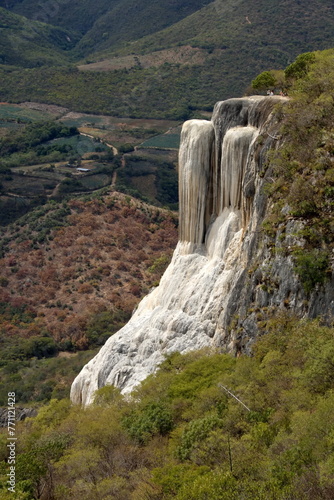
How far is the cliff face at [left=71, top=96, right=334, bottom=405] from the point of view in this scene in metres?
19.8

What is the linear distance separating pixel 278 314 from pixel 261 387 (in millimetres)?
2011

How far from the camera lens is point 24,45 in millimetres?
177250

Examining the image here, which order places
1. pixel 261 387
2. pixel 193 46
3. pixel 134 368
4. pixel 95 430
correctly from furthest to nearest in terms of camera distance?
1. pixel 193 46
2. pixel 134 368
3. pixel 95 430
4. pixel 261 387

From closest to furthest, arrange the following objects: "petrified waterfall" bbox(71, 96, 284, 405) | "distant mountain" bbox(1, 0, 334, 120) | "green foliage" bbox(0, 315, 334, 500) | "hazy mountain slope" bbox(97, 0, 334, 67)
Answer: "green foliage" bbox(0, 315, 334, 500)
"petrified waterfall" bbox(71, 96, 284, 405)
"distant mountain" bbox(1, 0, 334, 120)
"hazy mountain slope" bbox(97, 0, 334, 67)

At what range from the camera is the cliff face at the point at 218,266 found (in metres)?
19.8

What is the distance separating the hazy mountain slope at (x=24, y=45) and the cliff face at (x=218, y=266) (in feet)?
474

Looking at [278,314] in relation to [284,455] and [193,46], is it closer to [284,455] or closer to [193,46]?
[284,455]

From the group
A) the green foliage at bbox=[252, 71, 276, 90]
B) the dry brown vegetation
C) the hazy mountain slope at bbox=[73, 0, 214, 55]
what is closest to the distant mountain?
the hazy mountain slope at bbox=[73, 0, 214, 55]

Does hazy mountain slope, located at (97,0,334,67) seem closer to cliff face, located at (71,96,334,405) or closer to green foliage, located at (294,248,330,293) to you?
cliff face, located at (71,96,334,405)

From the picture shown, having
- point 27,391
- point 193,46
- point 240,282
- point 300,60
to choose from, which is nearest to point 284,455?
point 240,282

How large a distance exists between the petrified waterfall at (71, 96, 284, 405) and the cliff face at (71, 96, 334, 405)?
1.3 inches

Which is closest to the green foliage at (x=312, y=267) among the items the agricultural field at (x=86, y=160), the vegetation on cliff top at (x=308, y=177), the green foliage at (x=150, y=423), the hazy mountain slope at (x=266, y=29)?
the vegetation on cliff top at (x=308, y=177)

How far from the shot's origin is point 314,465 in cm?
1432

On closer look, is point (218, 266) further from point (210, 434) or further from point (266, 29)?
point (266, 29)
